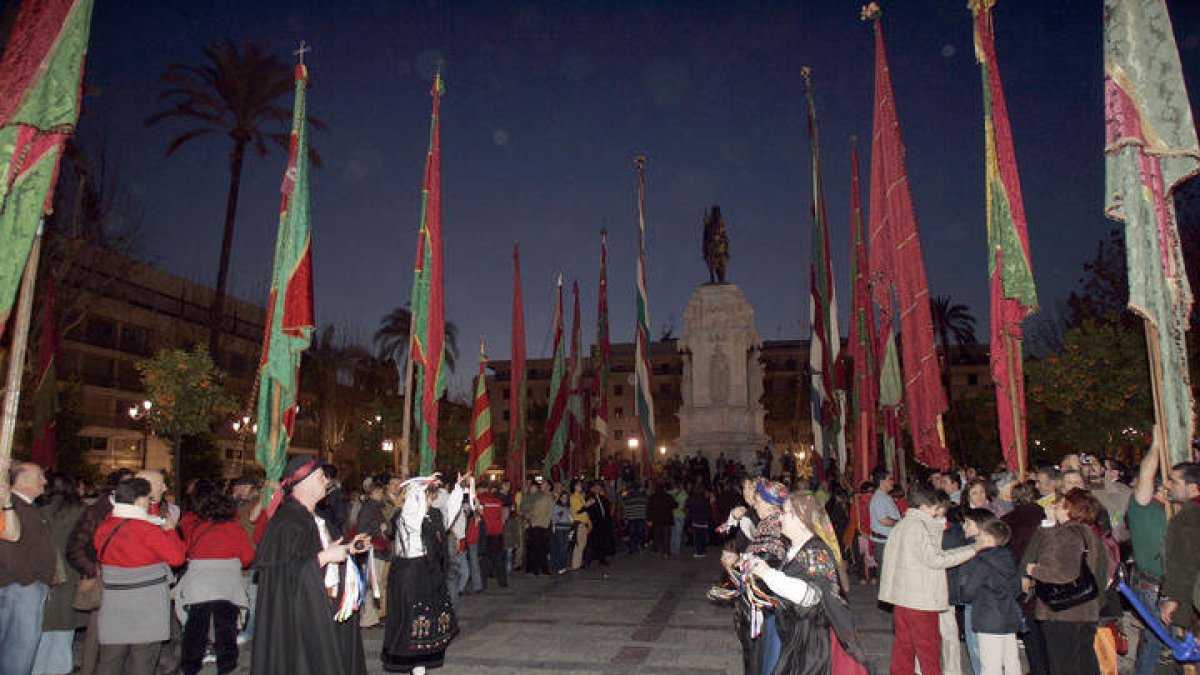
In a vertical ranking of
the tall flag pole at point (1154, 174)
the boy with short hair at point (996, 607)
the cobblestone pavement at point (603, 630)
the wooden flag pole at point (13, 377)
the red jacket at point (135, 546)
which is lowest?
the cobblestone pavement at point (603, 630)

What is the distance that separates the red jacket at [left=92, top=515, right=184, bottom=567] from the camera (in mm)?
6559

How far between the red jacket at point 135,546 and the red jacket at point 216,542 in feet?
6.38

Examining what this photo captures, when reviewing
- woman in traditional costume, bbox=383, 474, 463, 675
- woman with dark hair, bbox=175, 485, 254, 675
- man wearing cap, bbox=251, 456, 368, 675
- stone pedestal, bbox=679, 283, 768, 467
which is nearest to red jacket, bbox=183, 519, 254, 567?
woman with dark hair, bbox=175, 485, 254, 675

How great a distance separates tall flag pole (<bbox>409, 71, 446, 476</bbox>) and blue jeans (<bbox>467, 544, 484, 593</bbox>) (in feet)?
8.24

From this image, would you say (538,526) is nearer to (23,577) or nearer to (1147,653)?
(23,577)

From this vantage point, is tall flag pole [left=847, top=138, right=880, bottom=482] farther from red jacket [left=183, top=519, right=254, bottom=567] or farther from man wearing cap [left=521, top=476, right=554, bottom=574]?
red jacket [left=183, top=519, right=254, bottom=567]

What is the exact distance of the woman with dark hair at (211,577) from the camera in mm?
8516

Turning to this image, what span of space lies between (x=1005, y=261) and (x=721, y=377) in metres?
23.2

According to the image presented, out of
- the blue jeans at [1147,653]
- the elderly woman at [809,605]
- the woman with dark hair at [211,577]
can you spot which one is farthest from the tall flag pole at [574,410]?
the elderly woman at [809,605]

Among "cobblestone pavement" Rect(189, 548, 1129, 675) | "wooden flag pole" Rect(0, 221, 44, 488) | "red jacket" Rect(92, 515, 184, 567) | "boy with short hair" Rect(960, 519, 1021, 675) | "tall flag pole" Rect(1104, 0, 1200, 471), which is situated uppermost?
"tall flag pole" Rect(1104, 0, 1200, 471)

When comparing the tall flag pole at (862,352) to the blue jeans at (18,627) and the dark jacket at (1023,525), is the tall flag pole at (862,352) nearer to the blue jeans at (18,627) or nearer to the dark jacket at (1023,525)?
the dark jacket at (1023,525)

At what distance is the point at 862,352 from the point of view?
52.7 feet

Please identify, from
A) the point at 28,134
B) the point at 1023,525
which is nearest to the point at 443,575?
the point at 28,134

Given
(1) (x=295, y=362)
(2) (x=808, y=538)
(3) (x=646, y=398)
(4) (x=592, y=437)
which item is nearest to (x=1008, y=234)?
(2) (x=808, y=538)
